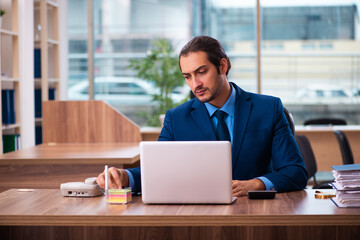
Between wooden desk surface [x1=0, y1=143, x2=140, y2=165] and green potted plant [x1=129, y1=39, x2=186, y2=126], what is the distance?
2803 millimetres

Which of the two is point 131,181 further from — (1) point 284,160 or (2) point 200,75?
(1) point 284,160

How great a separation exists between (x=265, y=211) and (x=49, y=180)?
1981 mm

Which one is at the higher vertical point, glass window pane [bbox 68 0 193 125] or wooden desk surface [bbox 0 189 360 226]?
glass window pane [bbox 68 0 193 125]

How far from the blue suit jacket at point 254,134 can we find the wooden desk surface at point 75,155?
38.6 inches

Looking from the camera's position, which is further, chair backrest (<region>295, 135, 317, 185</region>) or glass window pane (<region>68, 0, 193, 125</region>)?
glass window pane (<region>68, 0, 193, 125</region>)

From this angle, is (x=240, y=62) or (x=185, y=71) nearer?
(x=185, y=71)

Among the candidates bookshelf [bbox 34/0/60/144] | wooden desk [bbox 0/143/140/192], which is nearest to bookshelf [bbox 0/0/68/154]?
bookshelf [bbox 34/0/60/144]

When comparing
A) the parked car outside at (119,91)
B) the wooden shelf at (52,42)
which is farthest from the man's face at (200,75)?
the parked car outside at (119,91)

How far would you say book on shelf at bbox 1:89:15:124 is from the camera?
4.91 meters

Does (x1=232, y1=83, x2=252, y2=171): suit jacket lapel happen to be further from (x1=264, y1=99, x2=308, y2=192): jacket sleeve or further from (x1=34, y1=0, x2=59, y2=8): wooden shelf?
(x1=34, y1=0, x2=59, y2=8): wooden shelf

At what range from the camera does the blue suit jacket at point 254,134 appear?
2.33 metres

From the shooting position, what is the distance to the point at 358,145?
587 centimetres

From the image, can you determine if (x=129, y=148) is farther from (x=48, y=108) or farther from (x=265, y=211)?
(x=265, y=211)

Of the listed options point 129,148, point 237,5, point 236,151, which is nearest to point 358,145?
point 237,5
